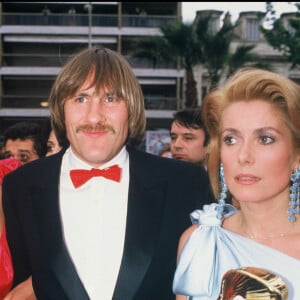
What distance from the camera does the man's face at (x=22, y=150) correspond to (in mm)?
4691

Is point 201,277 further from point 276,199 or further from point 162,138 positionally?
point 162,138

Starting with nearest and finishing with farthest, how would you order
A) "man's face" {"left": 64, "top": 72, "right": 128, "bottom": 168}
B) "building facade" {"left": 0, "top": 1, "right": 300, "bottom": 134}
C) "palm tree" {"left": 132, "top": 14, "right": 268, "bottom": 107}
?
"man's face" {"left": 64, "top": 72, "right": 128, "bottom": 168}
"palm tree" {"left": 132, "top": 14, "right": 268, "bottom": 107}
"building facade" {"left": 0, "top": 1, "right": 300, "bottom": 134}

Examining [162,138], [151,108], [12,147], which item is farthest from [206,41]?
[12,147]

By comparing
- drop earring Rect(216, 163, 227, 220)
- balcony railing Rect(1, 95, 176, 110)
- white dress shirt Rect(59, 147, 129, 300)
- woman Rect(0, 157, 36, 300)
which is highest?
drop earring Rect(216, 163, 227, 220)

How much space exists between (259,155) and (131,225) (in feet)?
2.29

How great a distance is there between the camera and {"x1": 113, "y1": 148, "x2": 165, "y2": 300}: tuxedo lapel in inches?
91.6

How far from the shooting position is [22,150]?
4.73 m

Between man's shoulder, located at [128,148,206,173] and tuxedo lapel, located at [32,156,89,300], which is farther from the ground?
man's shoulder, located at [128,148,206,173]

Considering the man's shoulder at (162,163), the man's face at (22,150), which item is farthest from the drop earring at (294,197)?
the man's face at (22,150)

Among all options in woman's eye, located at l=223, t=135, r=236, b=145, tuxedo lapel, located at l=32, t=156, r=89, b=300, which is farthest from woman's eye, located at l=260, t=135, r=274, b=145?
tuxedo lapel, located at l=32, t=156, r=89, b=300

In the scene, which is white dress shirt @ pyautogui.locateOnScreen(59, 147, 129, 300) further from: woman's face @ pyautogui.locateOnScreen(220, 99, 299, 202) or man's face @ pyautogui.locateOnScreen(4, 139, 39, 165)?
man's face @ pyautogui.locateOnScreen(4, 139, 39, 165)

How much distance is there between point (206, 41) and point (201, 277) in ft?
54.4

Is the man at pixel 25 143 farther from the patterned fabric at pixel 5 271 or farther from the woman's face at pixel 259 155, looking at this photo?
the woman's face at pixel 259 155

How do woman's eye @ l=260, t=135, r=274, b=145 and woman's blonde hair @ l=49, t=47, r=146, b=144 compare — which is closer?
woman's eye @ l=260, t=135, r=274, b=145
